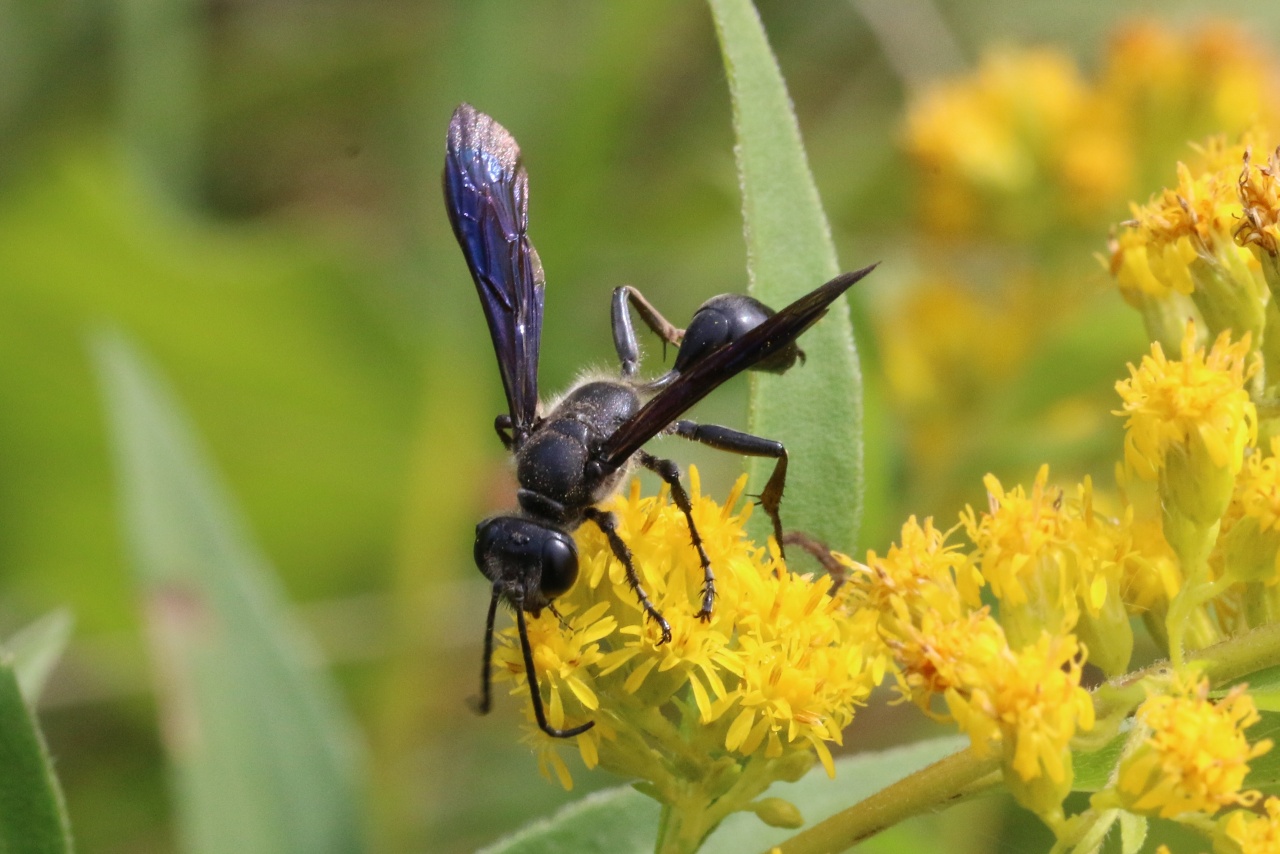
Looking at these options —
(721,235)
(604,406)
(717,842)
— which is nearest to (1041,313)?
(721,235)

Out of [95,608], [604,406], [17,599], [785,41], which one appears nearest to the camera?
[604,406]

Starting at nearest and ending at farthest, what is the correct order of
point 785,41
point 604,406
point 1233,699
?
1. point 1233,699
2. point 604,406
3. point 785,41

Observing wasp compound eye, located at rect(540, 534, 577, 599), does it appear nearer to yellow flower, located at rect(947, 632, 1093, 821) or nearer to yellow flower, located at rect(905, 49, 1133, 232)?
yellow flower, located at rect(947, 632, 1093, 821)

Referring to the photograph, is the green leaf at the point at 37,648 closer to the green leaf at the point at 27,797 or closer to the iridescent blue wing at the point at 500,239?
the green leaf at the point at 27,797

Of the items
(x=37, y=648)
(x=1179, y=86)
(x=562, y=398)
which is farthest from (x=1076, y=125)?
(x=37, y=648)

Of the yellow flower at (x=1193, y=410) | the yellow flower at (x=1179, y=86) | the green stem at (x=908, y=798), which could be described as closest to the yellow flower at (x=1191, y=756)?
the green stem at (x=908, y=798)

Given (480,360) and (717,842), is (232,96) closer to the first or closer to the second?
(480,360)

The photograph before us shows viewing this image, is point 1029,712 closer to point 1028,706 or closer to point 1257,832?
point 1028,706
